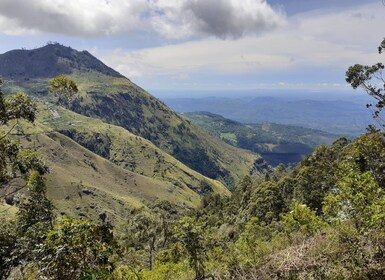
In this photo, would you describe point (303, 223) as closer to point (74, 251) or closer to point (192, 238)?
point (192, 238)

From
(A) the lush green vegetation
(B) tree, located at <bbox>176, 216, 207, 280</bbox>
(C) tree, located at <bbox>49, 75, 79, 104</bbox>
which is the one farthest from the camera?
(C) tree, located at <bbox>49, 75, 79, 104</bbox>

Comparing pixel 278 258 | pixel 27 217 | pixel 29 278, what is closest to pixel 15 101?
pixel 27 217

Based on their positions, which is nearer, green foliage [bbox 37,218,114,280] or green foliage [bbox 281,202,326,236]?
Result: green foliage [bbox 37,218,114,280]

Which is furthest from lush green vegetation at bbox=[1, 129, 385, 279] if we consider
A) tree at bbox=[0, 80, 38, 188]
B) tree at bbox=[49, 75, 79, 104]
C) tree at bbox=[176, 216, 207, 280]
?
tree at bbox=[49, 75, 79, 104]

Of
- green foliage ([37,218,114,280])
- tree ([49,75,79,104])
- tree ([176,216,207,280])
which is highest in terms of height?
tree ([49,75,79,104])

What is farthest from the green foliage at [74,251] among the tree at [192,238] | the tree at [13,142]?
the tree at [13,142]

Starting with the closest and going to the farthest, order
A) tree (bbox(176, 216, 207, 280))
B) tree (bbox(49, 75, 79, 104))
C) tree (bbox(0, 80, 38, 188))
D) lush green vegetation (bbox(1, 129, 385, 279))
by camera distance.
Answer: lush green vegetation (bbox(1, 129, 385, 279)) < tree (bbox(176, 216, 207, 280)) < tree (bbox(0, 80, 38, 188)) < tree (bbox(49, 75, 79, 104))

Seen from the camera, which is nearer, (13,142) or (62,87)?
(13,142)

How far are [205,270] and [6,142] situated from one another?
1162 cm

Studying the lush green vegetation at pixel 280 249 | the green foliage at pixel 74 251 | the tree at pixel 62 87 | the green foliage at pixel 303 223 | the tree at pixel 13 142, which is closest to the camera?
the green foliage at pixel 74 251

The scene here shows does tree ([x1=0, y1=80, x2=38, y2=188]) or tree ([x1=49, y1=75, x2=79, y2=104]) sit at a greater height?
tree ([x1=49, y1=75, x2=79, y2=104])

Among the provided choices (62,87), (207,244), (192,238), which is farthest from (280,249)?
(62,87)

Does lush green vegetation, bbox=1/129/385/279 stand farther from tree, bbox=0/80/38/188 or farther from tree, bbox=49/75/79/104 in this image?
tree, bbox=49/75/79/104

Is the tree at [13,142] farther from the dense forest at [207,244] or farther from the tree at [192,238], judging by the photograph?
the tree at [192,238]
